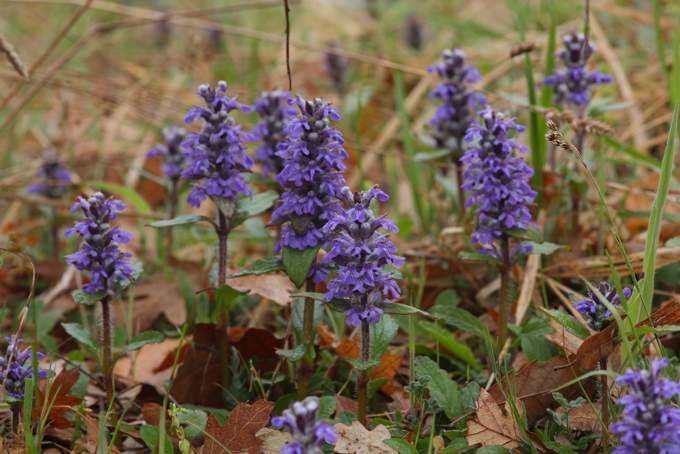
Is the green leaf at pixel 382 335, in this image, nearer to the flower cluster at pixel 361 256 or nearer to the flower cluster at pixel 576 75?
the flower cluster at pixel 361 256

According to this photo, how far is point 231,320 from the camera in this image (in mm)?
3803

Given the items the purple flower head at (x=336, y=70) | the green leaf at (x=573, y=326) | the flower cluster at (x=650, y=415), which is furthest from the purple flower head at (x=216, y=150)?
the purple flower head at (x=336, y=70)

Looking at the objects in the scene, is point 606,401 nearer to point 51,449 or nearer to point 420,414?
point 420,414

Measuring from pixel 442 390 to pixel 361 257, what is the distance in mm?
596

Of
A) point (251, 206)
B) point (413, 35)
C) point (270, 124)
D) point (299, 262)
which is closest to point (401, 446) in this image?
point (299, 262)

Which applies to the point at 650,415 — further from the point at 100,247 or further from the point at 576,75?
the point at 576,75

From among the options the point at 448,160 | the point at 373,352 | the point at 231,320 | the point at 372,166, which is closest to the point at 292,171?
the point at 373,352

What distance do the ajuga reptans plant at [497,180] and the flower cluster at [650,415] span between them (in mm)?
995

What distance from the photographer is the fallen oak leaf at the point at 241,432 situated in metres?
2.52

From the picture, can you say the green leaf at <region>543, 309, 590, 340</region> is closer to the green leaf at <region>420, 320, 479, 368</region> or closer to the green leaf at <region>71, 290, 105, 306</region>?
the green leaf at <region>420, 320, 479, 368</region>

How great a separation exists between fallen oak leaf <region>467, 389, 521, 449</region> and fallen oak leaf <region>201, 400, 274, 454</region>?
62 cm

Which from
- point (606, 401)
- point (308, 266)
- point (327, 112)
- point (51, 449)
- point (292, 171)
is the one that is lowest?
point (51, 449)

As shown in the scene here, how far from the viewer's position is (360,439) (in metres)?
2.45

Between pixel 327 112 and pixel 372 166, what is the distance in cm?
296
